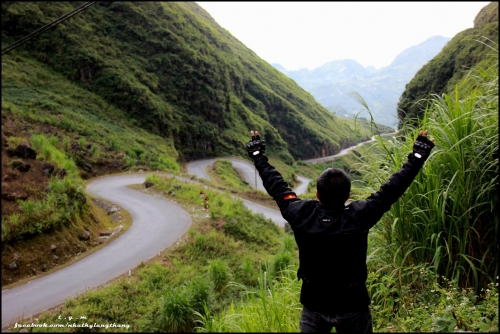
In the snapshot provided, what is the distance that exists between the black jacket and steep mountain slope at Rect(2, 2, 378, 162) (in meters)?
32.6

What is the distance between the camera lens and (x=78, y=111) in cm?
3350

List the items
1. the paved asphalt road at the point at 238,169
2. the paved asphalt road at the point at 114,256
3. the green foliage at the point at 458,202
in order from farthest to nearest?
the paved asphalt road at the point at 238,169
the paved asphalt road at the point at 114,256
the green foliage at the point at 458,202

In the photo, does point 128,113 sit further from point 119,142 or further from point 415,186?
point 415,186

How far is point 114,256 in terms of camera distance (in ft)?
33.9

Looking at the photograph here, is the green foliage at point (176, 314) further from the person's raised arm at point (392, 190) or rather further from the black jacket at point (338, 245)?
the person's raised arm at point (392, 190)

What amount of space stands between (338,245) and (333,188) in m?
0.38

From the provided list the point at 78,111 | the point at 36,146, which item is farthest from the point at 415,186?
the point at 78,111

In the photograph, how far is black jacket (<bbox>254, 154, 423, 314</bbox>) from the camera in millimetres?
2066

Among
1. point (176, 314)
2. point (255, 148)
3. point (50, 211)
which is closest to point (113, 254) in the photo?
point (50, 211)

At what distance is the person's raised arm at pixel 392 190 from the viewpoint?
212 centimetres

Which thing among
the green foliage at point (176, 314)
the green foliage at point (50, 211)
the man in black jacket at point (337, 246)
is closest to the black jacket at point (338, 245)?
the man in black jacket at point (337, 246)

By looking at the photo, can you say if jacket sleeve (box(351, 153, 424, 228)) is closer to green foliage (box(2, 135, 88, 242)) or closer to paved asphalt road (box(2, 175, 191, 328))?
paved asphalt road (box(2, 175, 191, 328))

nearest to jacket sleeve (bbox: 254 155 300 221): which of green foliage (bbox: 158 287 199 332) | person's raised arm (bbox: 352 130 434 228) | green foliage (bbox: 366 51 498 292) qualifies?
person's raised arm (bbox: 352 130 434 228)

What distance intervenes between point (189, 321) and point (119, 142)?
27401 mm
